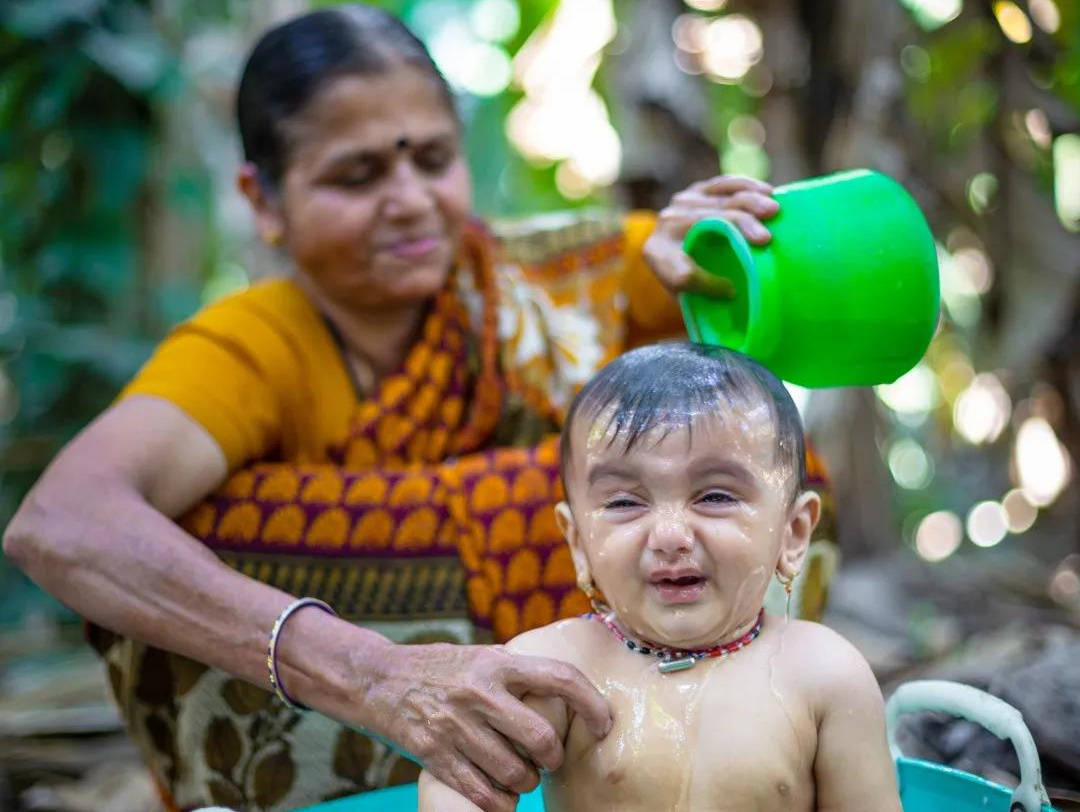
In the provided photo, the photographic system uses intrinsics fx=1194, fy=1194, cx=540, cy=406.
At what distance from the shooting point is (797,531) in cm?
127

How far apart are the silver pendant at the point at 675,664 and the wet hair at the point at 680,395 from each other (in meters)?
0.20

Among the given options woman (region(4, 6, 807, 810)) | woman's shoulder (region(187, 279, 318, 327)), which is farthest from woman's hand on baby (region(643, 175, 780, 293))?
→ woman's shoulder (region(187, 279, 318, 327))

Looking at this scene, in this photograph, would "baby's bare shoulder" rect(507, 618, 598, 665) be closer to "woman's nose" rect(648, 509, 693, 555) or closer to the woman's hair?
"woman's nose" rect(648, 509, 693, 555)

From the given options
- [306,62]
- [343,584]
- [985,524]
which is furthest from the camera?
[985,524]

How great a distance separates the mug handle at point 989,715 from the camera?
124 cm

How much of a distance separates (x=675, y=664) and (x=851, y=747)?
0.19 m

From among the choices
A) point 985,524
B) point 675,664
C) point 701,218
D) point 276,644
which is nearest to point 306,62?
point 701,218

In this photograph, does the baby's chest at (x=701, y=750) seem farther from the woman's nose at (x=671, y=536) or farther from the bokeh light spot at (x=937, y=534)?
the bokeh light spot at (x=937, y=534)

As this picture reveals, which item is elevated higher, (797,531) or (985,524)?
(797,531)

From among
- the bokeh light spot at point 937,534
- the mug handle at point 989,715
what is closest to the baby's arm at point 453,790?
the mug handle at point 989,715

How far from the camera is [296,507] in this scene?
1.71m

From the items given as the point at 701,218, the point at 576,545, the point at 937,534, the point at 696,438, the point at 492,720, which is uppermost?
the point at 701,218

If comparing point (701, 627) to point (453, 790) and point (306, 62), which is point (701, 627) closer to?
point (453, 790)

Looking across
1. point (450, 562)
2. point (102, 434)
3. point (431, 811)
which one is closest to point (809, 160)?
point (450, 562)
